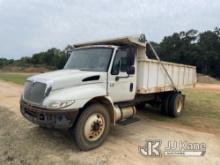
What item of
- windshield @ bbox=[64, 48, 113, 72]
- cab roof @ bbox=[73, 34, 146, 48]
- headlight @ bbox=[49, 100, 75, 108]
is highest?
cab roof @ bbox=[73, 34, 146, 48]

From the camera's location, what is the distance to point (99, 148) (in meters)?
5.77

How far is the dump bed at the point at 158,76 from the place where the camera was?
728 centimetres

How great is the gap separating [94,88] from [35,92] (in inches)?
53.7

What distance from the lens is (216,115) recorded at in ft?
31.7

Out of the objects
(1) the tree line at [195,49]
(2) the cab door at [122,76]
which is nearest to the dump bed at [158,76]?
(2) the cab door at [122,76]

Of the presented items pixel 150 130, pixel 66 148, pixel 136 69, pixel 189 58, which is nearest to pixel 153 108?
pixel 150 130

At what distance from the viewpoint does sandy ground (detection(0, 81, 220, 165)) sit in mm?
5160

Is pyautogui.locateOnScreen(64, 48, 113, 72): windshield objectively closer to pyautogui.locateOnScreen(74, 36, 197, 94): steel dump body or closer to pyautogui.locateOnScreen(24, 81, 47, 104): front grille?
pyautogui.locateOnScreen(74, 36, 197, 94): steel dump body

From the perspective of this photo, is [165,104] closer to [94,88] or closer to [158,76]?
[158,76]

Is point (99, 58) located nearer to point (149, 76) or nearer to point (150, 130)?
point (149, 76)

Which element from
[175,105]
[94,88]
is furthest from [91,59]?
[175,105]

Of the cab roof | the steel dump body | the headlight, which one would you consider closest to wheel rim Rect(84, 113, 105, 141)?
the headlight

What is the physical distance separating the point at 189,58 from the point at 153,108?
142 feet

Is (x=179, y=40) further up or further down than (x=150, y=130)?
further up
